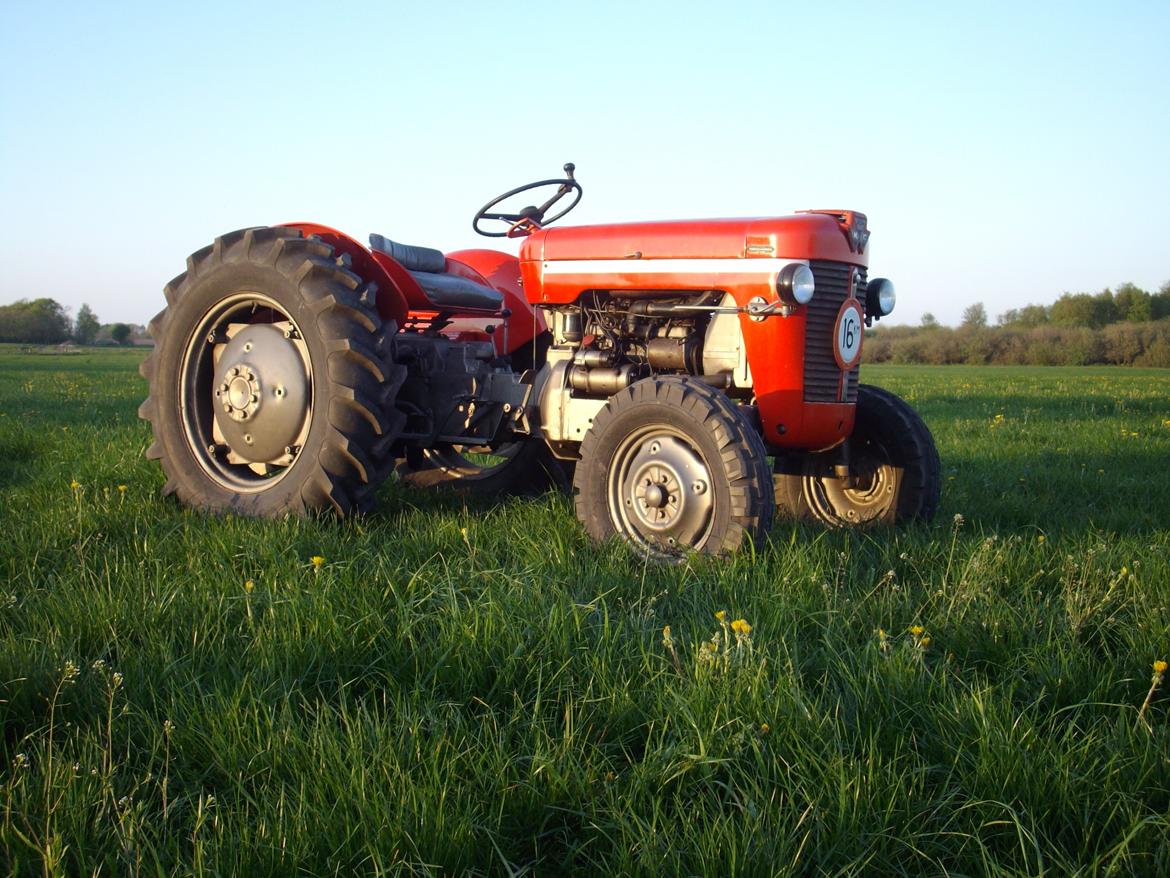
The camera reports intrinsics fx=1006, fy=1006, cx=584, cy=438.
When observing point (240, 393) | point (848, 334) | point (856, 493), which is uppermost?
point (848, 334)

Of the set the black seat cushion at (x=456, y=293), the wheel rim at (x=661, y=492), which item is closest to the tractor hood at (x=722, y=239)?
the black seat cushion at (x=456, y=293)

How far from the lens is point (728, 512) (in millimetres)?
3611

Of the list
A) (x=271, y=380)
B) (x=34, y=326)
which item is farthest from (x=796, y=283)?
(x=34, y=326)

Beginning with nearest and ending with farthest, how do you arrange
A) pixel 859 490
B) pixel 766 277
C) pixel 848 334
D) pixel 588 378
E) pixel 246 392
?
pixel 766 277
pixel 848 334
pixel 588 378
pixel 246 392
pixel 859 490

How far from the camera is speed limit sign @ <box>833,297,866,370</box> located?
418 centimetres

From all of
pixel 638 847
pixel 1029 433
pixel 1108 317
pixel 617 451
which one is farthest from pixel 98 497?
pixel 1108 317

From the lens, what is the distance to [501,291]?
5629 mm

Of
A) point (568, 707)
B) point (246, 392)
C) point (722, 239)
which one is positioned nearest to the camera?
point (568, 707)

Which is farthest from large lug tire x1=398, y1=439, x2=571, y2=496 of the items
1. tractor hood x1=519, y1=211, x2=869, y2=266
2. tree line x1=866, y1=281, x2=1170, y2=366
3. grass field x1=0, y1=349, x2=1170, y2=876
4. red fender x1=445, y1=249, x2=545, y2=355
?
tree line x1=866, y1=281, x2=1170, y2=366

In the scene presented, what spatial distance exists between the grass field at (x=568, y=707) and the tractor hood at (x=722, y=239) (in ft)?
4.02

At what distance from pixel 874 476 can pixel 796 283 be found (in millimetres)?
1197

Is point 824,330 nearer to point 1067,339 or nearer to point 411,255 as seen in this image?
point 411,255

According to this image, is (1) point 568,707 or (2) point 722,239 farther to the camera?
(2) point 722,239

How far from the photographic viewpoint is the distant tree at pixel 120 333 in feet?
244
